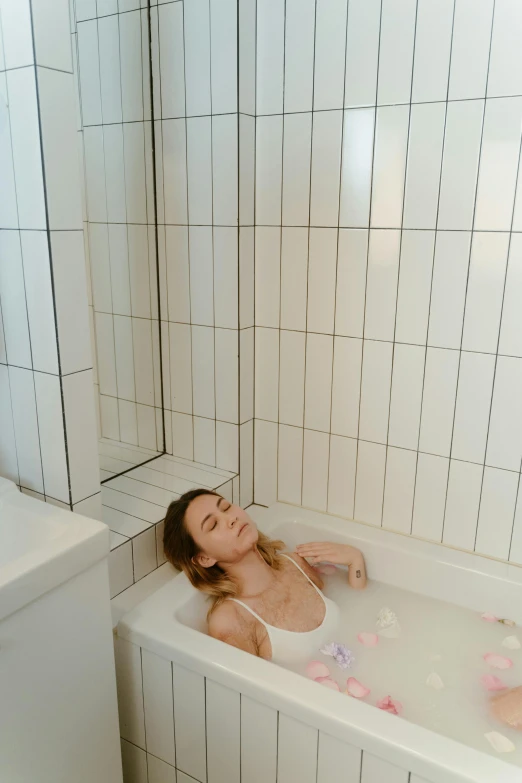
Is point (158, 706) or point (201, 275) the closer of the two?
point (158, 706)

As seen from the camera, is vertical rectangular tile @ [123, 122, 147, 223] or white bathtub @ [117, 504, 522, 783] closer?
white bathtub @ [117, 504, 522, 783]

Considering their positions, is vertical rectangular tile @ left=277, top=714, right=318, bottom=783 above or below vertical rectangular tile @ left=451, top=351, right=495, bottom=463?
below

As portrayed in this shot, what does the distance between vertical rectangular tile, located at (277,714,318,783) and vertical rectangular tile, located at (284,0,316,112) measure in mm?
1519

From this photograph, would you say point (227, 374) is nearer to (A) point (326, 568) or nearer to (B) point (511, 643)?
(A) point (326, 568)

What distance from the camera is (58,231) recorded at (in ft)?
4.09

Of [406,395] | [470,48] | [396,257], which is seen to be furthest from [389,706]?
[470,48]

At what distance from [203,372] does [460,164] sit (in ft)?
3.10

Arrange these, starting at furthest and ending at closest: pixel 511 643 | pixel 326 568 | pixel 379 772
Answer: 1. pixel 326 568
2. pixel 511 643
3. pixel 379 772

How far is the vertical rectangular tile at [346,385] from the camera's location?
5.84 ft

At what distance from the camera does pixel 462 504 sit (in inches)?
67.8

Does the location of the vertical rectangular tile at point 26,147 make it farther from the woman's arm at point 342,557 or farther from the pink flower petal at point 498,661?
the pink flower petal at point 498,661

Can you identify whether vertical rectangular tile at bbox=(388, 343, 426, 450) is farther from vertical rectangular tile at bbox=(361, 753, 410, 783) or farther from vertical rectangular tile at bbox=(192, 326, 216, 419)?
vertical rectangular tile at bbox=(361, 753, 410, 783)

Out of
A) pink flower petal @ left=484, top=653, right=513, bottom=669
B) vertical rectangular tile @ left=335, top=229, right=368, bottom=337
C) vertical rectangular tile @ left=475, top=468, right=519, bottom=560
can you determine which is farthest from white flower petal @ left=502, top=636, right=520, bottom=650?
vertical rectangular tile @ left=335, top=229, right=368, bottom=337

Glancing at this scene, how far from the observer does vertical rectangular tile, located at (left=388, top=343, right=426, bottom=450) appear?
1.69 m
